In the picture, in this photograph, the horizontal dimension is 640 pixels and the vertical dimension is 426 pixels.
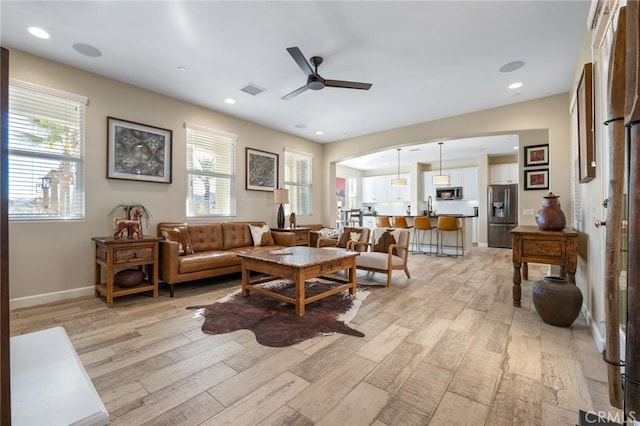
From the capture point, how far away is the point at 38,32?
2764 millimetres

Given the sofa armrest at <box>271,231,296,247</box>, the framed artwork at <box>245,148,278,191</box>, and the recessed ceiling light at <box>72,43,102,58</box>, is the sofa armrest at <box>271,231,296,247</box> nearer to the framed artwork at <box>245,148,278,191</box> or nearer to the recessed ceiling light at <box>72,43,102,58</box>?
the framed artwork at <box>245,148,278,191</box>

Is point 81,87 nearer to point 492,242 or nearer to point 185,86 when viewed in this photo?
point 185,86

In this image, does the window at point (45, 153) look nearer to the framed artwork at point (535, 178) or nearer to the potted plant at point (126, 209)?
the potted plant at point (126, 209)

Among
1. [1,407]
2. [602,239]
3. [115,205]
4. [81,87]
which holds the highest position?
[81,87]

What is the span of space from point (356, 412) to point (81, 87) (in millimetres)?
4525

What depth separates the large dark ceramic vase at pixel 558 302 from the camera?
2.50 meters

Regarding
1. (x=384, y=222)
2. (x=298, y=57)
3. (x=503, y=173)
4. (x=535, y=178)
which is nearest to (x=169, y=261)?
(x=298, y=57)

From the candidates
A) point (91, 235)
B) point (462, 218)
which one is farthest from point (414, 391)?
Result: point (462, 218)

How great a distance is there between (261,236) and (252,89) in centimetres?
235

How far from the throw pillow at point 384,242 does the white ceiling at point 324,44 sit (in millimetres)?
2073

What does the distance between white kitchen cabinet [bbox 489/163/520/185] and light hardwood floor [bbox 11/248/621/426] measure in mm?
6211

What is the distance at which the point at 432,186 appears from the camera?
9.55 m

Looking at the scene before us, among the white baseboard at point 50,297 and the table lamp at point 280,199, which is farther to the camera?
the table lamp at point 280,199

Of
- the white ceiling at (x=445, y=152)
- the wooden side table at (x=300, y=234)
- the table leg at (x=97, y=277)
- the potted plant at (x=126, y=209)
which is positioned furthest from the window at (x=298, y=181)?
the table leg at (x=97, y=277)
